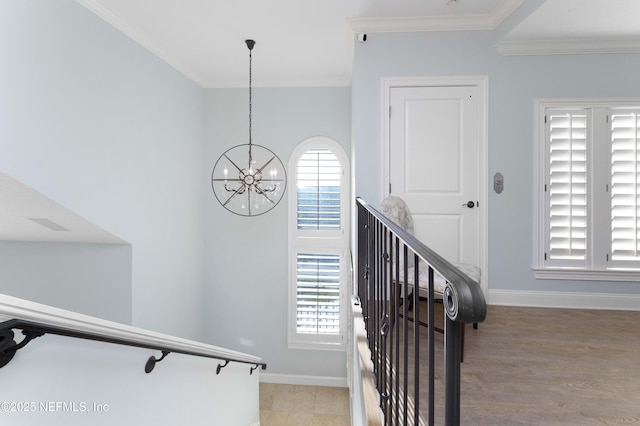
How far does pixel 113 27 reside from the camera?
2.71 meters

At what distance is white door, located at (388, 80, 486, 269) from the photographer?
2926mm

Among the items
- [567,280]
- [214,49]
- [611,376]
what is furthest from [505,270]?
[214,49]

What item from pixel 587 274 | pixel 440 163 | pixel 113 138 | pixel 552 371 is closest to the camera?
pixel 552 371

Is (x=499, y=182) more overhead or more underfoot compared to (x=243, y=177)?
more underfoot

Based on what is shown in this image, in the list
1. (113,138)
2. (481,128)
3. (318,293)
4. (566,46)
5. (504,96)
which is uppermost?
(566,46)

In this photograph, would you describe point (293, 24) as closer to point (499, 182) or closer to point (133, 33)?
point (133, 33)

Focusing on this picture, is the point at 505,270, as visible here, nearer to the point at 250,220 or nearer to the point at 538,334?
the point at 538,334

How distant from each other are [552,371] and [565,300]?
1.46 metres

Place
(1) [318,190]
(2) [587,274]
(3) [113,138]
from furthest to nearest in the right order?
(1) [318,190]
(2) [587,274]
(3) [113,138]

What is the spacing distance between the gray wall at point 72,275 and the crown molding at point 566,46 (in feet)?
13.1

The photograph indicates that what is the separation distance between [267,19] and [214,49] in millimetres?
901

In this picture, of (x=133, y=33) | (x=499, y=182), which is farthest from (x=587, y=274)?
(x=133, y=33)

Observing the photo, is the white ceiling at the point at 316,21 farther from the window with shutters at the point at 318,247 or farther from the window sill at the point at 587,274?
the window sill at the point at 587,274

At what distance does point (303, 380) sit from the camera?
4.50 meters
